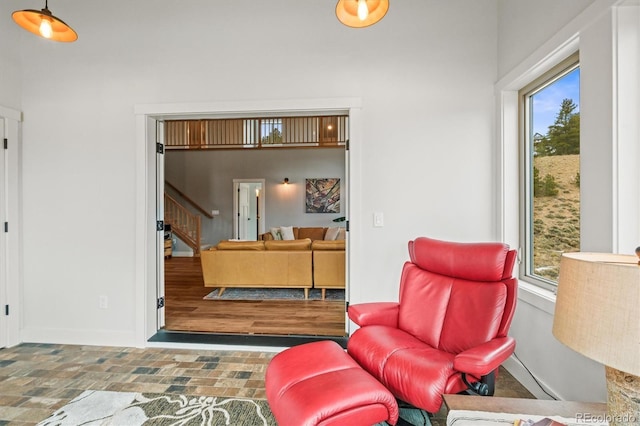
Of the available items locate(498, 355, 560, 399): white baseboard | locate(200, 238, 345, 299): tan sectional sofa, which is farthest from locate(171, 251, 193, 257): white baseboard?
locate(498, 355, 560, 399): white baseboard

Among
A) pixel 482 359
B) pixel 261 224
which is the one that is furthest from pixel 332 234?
pixel 482 359

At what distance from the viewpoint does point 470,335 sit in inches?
73.0

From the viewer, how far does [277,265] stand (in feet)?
15.0

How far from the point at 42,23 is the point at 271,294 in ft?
12.3

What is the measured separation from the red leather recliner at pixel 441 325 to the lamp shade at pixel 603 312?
0.72 metres

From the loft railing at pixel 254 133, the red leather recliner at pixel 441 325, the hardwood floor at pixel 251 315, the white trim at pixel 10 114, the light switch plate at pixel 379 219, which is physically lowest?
the hardwood floor at pixel 251 315

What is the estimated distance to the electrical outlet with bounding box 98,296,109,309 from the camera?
9.80 feet

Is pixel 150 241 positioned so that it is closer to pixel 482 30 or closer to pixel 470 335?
pixel 470 335

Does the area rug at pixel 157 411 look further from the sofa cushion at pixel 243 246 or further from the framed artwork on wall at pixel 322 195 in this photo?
the framed artwork on wall at pixel 322 195

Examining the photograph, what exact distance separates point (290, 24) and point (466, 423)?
3101 millimetres

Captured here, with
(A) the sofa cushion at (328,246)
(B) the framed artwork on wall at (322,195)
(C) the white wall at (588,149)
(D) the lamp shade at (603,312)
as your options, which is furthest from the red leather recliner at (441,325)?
(B) the framed artwork on wall at (322,195)

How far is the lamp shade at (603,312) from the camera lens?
712 millimetres

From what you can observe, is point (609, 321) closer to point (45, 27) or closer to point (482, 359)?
point (482, 359)

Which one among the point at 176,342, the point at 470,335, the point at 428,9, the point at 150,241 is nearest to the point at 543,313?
the point at 470,335
